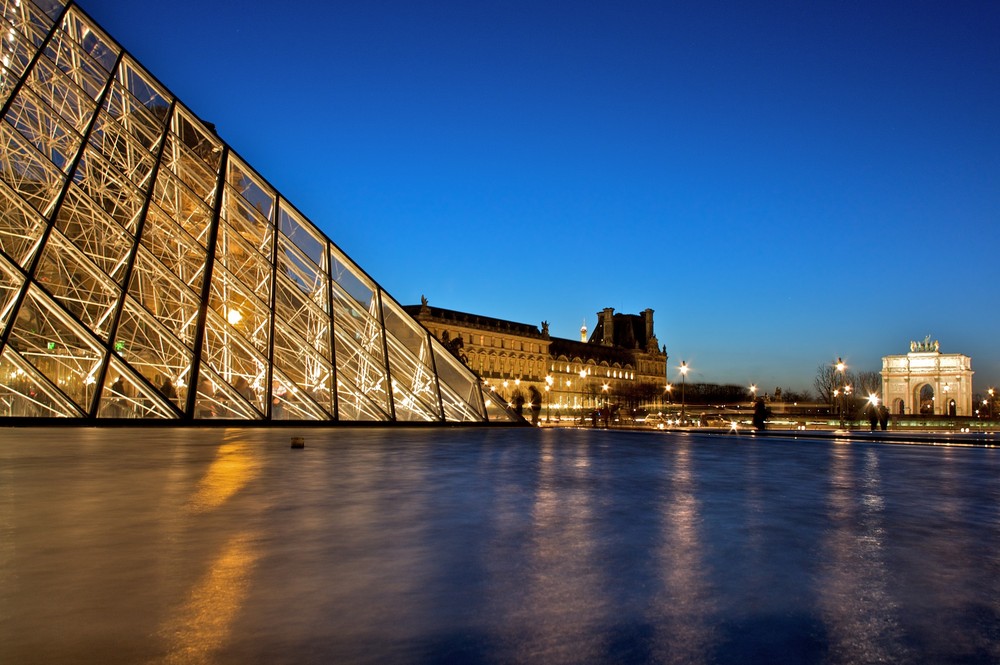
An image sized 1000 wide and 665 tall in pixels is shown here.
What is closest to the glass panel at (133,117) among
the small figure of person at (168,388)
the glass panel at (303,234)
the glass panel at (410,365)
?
the glass panel at (303,234)

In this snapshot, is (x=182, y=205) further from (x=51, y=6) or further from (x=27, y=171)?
(x=51, y=6)

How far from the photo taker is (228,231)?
79.0 ft

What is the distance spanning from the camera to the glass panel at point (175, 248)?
2216 centimetres

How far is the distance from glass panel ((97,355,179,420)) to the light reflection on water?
1057cm

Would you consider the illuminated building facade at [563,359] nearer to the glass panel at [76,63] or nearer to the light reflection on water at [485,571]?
the glass panel at [76,63]

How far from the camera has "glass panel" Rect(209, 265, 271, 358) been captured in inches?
881

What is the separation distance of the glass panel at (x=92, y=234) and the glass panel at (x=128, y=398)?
394cm

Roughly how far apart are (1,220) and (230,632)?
22.1 metres

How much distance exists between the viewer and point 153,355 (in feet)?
73.4

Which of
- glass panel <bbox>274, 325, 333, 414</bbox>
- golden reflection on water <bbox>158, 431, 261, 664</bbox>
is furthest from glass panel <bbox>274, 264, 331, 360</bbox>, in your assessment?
golden reflection on water <bbox>158, 431, 261, 664</bbox>

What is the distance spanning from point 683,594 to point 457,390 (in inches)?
1029

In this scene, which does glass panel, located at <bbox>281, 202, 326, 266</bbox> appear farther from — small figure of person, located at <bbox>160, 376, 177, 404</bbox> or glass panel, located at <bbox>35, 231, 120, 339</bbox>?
small figure of person, located at <bbox>160, 376, 177, 404</bbox>

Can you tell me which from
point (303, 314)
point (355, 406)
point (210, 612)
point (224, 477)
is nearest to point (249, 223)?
point (303, 314)

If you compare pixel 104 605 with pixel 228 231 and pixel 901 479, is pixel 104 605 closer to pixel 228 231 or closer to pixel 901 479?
pixel 901 479
